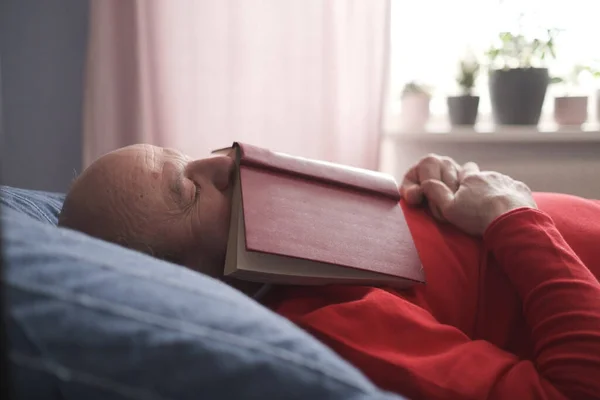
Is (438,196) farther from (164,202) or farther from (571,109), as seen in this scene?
(571,109)

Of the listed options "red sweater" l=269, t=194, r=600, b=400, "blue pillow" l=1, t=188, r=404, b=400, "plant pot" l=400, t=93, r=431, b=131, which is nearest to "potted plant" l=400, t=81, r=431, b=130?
"plant pot" l=400, t=93, r=431, b=131

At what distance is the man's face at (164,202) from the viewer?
760 millimetres

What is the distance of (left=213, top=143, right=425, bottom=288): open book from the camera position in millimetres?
686

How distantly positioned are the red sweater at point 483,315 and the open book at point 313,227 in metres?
0.04

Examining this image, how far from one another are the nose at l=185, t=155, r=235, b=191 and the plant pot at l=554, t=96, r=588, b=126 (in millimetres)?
1180

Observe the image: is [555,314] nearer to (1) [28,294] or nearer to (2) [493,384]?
(2) [493,384]

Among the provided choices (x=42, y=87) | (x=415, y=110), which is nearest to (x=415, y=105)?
(x=415, y=110)

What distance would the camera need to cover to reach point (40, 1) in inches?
73.8

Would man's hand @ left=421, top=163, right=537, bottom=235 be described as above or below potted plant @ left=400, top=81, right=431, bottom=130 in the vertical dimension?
below

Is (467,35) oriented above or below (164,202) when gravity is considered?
above

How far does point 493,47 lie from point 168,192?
49.9 inches

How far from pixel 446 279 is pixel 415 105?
1.06 meters

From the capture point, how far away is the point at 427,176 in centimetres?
97

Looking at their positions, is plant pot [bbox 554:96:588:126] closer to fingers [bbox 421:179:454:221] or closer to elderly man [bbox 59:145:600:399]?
elderly man [bbox 59:145:600:399]
